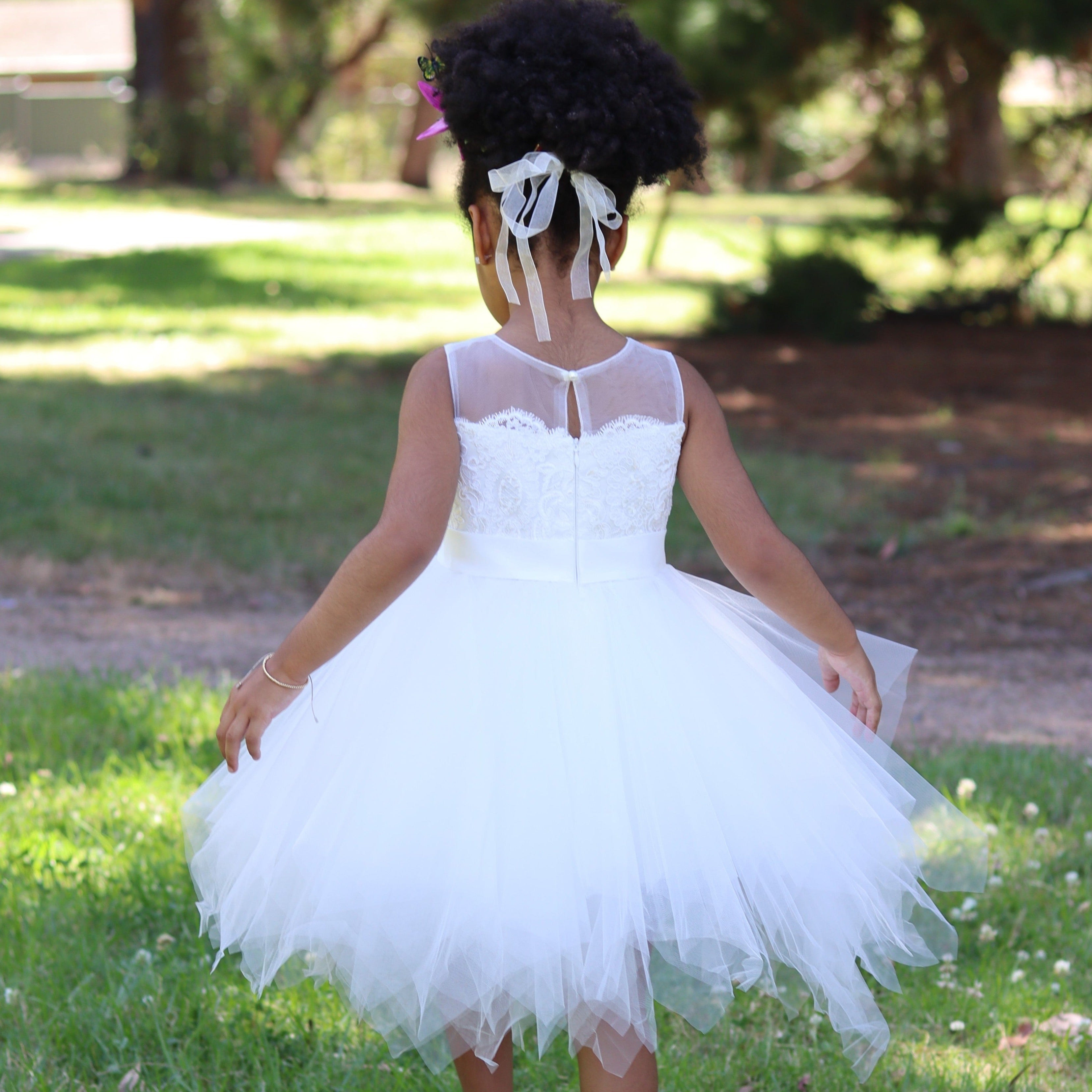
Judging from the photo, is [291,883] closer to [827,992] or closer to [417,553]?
[417,553]

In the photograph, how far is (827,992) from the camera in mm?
1943

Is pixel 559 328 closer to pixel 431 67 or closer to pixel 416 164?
pixel 431 67

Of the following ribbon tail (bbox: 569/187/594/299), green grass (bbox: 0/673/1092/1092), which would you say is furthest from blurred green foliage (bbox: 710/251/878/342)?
ribbon tail (bbox: 569/187/594/299)

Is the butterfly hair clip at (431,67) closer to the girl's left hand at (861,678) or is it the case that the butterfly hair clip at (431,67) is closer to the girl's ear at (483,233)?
the girl's ear at (483,233)

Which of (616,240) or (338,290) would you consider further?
(338,290)

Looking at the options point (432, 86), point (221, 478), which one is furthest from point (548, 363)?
point (221, 478)

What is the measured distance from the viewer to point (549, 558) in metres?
2.04

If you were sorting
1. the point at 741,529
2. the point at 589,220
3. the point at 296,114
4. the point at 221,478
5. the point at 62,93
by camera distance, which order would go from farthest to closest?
the point at 62,93, the point at 296,114, the point at 221,478, the point at 741,529, the point at 589,220

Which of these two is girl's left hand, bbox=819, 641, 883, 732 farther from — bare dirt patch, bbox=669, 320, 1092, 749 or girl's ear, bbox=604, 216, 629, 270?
bare dirt patch, bbox=669, 320, 1092, 749

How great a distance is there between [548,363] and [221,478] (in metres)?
5.25

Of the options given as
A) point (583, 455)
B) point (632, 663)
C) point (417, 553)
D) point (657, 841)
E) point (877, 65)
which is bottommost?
point (657, 841)

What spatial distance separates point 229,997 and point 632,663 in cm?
117

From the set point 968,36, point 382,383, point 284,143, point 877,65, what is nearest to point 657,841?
point 382,383

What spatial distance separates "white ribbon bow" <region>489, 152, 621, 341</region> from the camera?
6.35 feet
